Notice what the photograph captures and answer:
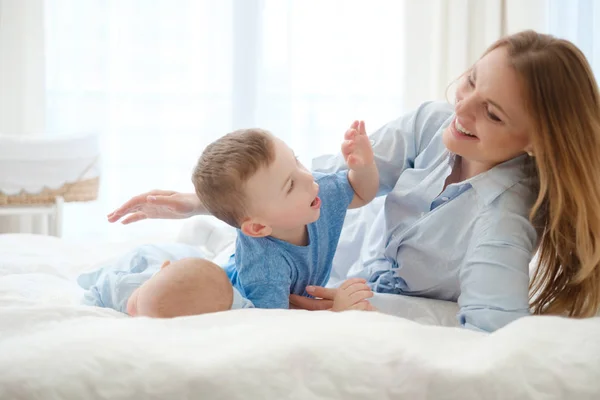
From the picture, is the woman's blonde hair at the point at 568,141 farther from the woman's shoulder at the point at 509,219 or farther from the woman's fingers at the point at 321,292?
the woman's fingers at the point at 321,292

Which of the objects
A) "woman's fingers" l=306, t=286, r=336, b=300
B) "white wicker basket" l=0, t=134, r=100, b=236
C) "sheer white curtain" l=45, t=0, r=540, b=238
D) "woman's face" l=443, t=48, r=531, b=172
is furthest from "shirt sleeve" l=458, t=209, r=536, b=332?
"sheer white curtain" l=45, t=0, r=540, b=238

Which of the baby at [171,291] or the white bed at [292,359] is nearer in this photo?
the white bed at [292,359]

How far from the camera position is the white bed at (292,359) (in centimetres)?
78

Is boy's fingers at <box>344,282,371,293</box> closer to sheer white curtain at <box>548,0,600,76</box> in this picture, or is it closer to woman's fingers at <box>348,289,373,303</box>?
woman's fingers at <box>348,289,373,303</box>

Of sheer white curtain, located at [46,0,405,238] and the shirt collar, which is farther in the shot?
sheer white curtain, located at [46,0,405,238]

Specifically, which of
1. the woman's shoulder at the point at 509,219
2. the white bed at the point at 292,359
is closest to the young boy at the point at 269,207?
the woman's shoulder at the point at 509,219

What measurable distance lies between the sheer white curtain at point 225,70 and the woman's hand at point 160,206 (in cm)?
245

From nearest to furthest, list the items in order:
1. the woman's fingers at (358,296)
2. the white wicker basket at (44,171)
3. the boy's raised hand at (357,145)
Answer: the woman's fingers at (358,296) → the boy's raised hand at (357,145) → the white wicker basket at (44,171)

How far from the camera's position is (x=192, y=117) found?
156 inches

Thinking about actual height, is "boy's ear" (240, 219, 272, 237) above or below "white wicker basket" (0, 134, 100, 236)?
above

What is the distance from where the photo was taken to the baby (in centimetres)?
122

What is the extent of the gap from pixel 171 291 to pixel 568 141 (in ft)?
2.33

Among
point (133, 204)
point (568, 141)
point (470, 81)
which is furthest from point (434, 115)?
point (133, 204)

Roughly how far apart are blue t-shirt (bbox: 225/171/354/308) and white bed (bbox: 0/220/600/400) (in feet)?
1.10
